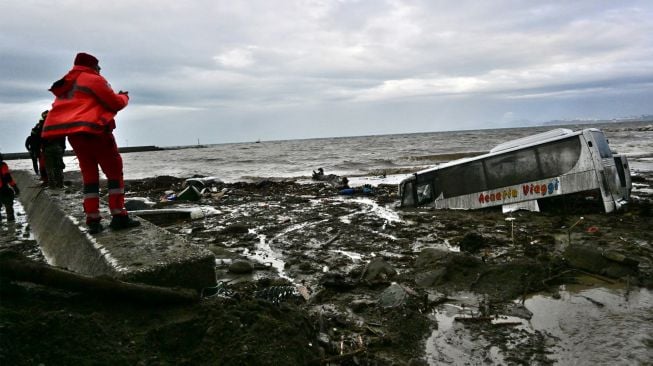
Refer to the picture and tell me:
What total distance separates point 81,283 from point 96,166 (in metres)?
2.63

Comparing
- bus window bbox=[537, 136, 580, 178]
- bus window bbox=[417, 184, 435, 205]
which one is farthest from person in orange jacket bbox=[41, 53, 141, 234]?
bus window bbox=[537, 136, 580, 178]

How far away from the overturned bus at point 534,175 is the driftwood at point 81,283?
9579 millimetres

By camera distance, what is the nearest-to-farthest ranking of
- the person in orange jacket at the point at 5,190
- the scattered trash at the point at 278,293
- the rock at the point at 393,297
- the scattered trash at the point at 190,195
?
the rock at the point at 393,297 → the scattered trash at the point at 278,293 → the person in orange jacket at the point at 5,190 → the scattered trash at the point at 190,195

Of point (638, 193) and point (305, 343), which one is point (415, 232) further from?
point (638, 193)

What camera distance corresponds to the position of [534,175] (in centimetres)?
1006

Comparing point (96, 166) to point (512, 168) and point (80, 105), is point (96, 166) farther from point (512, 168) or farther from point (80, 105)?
point (512, 168)

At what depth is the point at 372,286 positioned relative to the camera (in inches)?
203

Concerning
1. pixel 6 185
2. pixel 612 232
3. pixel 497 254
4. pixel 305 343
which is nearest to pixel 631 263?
pixel 497 254

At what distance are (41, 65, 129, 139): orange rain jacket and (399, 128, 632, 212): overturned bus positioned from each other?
933 cm

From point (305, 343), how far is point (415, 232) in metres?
6.11

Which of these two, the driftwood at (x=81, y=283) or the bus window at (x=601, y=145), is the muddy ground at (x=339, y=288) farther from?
the bus window at (x=601, y=145)

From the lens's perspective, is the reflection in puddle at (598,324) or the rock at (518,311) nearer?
the reflection in puddle at (598,324)

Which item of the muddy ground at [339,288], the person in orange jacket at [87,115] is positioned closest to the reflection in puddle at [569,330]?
the muddy ground at [339,288]

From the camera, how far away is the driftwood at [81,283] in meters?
2.42
